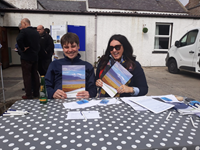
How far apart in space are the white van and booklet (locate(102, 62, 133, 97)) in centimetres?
521

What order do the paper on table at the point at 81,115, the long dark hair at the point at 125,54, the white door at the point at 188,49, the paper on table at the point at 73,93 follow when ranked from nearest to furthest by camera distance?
1. the paper on table at the point at 81,115
2. the paper on table at the point at 73,93
3. the long dark hair at the point at 125,54
4. the white door at the point at 188,49

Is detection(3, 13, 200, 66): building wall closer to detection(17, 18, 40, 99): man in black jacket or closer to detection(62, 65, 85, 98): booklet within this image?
detection(17, 18, 40, 99): man in black jacket

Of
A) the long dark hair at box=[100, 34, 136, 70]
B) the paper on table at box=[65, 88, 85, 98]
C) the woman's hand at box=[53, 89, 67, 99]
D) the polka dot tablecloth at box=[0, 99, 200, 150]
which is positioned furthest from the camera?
the long dark hair at box=[100, 34, 136, 70]

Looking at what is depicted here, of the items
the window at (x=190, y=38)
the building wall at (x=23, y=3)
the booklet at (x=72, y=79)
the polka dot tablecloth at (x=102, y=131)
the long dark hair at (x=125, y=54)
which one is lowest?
the polka dot tablecloth at (x=102, y=131)

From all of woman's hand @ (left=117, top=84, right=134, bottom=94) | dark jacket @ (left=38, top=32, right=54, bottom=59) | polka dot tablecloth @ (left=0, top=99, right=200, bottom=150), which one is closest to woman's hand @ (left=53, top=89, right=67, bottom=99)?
polka dot tablecloth @ (left=0, top=99, right=200, bottom=150)

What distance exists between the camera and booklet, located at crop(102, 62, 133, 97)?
192 cm

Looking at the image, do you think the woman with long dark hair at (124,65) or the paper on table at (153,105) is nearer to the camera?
the paper on table at (153,105)

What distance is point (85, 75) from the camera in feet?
6.65

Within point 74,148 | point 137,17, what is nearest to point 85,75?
point 74,148

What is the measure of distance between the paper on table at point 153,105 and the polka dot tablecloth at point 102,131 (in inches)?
2.6

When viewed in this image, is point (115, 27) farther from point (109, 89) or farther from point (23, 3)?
point (109, 89)

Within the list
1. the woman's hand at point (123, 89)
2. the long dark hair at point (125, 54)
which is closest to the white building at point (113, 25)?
the long dark hair at point (125, 54)

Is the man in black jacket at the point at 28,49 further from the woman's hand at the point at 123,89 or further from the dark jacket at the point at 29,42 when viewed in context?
the woman's hand at the point at 123,89

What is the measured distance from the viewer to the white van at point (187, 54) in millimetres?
6066
